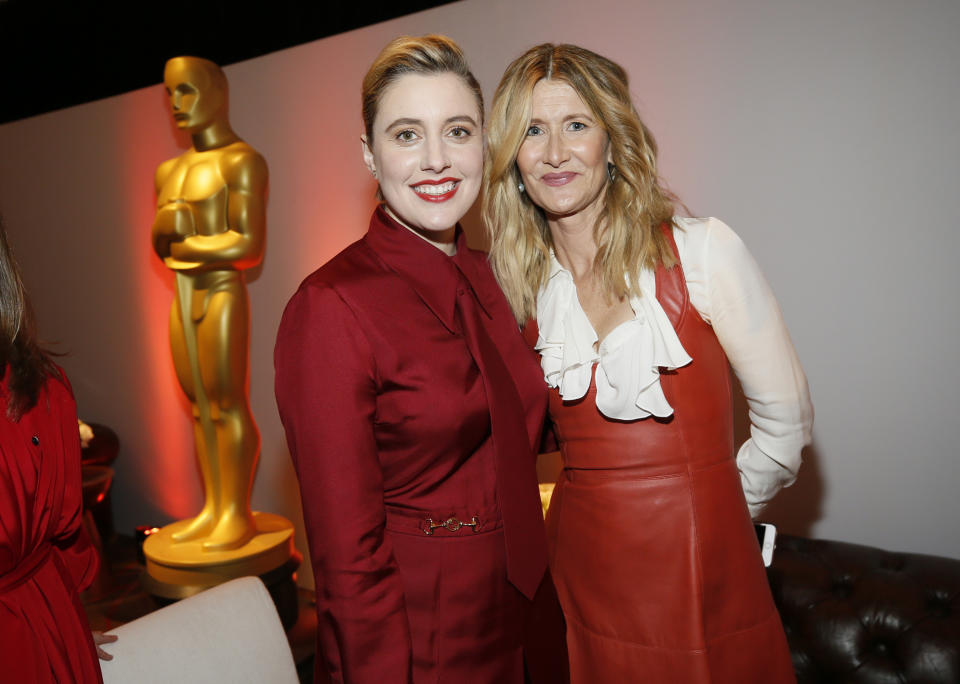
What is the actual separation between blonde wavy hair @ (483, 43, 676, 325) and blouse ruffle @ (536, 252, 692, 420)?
65mm

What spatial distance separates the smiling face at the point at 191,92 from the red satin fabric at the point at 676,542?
247 cm

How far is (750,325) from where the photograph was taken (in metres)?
1.64

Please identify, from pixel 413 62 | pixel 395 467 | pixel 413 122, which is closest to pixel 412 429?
pixel 395 467

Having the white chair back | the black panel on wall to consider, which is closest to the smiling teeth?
the white chair back

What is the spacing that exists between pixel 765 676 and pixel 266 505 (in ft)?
9.97

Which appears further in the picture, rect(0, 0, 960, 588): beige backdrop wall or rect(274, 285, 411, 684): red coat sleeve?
rect(0, 0, 960, 588): beige backdrop wall

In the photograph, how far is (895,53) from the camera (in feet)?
7.73

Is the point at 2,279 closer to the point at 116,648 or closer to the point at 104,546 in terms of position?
the point at 116,648

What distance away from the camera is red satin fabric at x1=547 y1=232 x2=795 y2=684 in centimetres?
164

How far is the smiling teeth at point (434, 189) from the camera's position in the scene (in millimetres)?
1471

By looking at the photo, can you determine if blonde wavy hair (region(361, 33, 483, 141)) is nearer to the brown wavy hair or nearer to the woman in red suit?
the woman in red suit

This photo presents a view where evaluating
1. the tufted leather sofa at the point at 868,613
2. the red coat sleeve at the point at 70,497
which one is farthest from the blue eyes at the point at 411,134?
the tufted leather sofa at the point at 868,613

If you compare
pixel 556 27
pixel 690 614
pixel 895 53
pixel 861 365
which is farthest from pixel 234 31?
pixel 690 614

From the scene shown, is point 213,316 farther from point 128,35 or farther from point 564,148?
point 564,148
